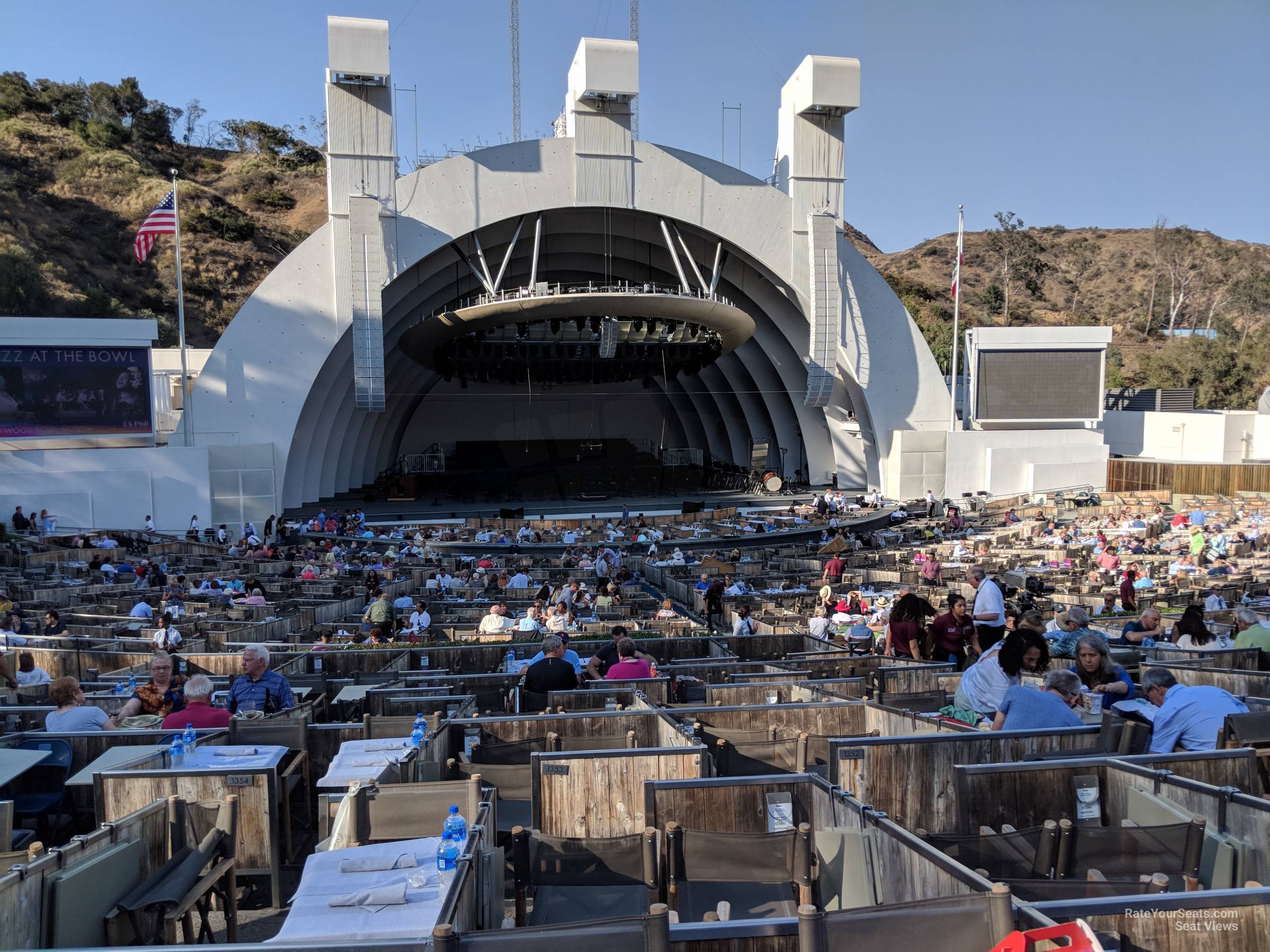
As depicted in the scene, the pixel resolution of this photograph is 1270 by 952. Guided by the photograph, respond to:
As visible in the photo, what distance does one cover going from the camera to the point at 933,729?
4980mm

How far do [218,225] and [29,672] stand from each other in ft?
208

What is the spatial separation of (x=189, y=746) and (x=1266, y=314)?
92.6 m

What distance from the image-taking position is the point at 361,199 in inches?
1120

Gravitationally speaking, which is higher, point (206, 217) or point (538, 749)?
point (206, 217)

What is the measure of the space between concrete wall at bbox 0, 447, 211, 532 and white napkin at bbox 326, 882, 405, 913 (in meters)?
26.6

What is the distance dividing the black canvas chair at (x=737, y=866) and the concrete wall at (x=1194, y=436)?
4173 centimetres

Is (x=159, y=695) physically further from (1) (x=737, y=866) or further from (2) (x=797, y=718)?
(1) (x=737, y=866)

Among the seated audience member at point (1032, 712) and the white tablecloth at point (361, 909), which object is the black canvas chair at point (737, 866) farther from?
the seated audience member at point (1032, 712)

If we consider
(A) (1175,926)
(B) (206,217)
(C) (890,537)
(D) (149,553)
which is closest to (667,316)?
(C) (890,537)

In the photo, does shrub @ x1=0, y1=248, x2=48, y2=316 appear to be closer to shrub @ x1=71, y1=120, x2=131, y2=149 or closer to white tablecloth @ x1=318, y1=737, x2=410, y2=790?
shrub @ x1=71, y1=120, x2=131, y2=149

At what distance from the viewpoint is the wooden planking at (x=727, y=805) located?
3.81m

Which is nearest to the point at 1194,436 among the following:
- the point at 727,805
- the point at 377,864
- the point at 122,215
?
the point at 727,805

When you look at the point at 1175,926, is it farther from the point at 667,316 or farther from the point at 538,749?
the point at 667,316

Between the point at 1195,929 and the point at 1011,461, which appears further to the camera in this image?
the point at 1011,461
